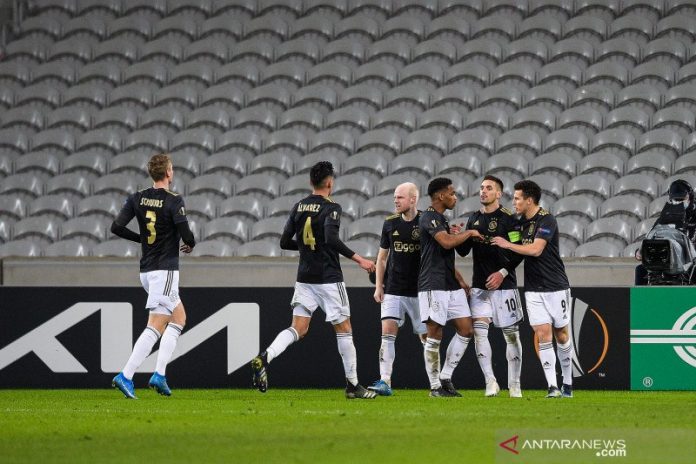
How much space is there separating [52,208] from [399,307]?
7.31 m

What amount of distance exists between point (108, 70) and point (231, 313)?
335 inches

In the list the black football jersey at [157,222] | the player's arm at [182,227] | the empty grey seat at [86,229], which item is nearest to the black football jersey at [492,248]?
the player's arm at [182,227]

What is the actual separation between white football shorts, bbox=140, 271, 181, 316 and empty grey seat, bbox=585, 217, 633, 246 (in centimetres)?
662

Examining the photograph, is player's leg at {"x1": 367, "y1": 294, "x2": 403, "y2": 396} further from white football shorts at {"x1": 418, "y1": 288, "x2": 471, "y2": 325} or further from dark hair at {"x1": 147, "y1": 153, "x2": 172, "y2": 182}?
dark hair at {"x1": 147, "y1": 153, "x2": 172, "y2": 182}

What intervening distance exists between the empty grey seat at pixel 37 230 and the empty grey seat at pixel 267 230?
8.65 feet

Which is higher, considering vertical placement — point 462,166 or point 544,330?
point 462,166

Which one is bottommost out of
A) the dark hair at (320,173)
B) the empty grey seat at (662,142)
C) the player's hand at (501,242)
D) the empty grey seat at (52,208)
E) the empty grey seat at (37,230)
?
the player's hand at (501,242)

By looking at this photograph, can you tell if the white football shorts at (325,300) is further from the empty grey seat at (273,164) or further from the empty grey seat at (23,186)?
the empty grey seat at (23,186)

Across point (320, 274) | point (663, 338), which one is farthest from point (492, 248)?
point (663, 338)

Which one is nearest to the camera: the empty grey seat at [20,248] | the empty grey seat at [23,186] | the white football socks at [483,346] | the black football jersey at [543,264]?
the black football jersey at [543,264]

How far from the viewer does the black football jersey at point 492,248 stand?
988 cm

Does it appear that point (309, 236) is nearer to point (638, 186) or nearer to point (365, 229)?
point (365, 229)

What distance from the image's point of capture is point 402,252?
399 inches

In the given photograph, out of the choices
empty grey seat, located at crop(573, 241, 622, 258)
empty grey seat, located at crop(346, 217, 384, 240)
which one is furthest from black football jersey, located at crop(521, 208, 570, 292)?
empty grey seat, located at crop(346, 217, 384, 240)
